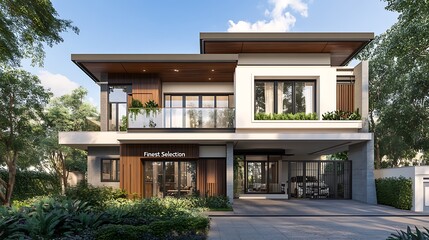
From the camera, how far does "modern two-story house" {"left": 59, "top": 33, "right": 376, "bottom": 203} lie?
1570 centimetres

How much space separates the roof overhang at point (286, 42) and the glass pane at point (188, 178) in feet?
21.3

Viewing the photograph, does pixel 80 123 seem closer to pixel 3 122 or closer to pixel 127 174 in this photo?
pixel 3 122

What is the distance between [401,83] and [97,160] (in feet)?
65.2

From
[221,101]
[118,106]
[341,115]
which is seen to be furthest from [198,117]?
[341,115]

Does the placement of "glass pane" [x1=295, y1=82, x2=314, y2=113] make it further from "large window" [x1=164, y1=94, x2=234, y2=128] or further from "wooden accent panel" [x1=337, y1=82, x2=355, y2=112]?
"large window" [x1=164, y1=94, x2=234, y2=128]

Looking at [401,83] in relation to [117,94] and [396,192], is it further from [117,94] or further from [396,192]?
[117,94]

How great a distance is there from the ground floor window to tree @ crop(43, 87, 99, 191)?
35.6 ft

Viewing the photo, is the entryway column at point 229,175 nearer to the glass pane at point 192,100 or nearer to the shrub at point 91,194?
the glass pane at point 192,100

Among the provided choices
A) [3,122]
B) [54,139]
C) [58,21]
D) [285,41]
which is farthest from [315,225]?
[54,139]

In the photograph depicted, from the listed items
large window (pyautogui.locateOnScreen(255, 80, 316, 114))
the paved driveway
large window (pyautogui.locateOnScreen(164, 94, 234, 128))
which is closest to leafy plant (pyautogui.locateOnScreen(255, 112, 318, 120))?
large window (pyautogui.locateOnScreen(255, 80, 316, 114))

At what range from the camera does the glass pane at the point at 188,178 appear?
677 inches

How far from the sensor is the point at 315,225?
A: 10797 millimetres

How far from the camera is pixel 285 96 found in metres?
17.2

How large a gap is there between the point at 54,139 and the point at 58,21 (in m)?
14.7
